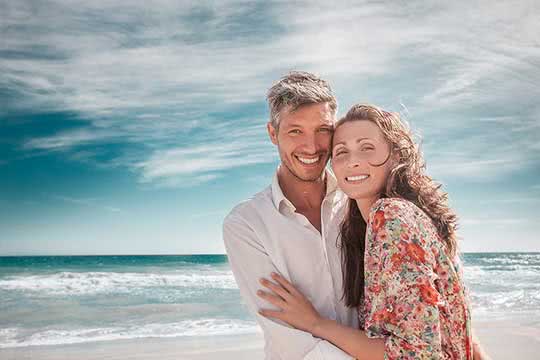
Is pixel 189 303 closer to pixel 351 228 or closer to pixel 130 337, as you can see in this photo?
pixel 130 337

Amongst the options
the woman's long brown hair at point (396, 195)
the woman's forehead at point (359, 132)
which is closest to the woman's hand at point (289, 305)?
the woman's long brown hair at point (396, 195)

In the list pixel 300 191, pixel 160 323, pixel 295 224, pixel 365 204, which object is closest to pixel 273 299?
pixel 295 224

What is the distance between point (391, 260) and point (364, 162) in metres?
0.62

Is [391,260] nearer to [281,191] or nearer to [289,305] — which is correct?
[289,305]

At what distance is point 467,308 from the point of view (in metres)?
2.23

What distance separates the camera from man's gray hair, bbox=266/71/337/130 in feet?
9.45

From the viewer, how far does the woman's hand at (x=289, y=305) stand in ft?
8.24

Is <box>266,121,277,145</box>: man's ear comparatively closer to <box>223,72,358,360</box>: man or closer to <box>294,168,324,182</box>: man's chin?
<box>223,72,358,360</box>: man

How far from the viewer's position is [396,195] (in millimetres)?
2396

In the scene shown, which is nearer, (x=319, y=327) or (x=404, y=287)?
(x=404, y=287)

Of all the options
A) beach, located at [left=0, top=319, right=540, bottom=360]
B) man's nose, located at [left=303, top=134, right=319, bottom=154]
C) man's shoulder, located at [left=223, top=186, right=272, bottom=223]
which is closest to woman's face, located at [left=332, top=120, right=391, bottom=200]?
man's nose, located at [left=303, top=134, right=319, bottom=154]

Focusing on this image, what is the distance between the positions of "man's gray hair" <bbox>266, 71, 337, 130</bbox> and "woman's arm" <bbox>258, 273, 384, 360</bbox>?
96 centimetres

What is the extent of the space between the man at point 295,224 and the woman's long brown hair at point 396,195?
3.9 inches

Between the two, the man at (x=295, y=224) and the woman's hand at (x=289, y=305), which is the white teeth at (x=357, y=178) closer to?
the man at (x=295, y=224)
